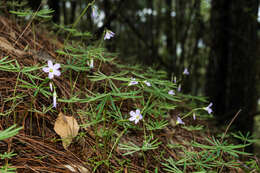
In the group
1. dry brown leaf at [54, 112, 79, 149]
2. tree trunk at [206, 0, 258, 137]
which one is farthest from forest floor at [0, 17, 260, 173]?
tree trunk at [206, 0, 258, 137]

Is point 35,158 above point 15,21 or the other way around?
the other way around

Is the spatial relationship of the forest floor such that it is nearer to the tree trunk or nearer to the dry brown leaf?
the dry brown leaf

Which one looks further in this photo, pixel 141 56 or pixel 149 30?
pixel 141 56

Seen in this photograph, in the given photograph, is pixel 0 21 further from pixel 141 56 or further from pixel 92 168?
pixel 141 56

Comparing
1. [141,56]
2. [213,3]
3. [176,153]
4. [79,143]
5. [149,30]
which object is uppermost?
[213,3]

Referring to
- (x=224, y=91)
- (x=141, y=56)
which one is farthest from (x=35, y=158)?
(x=141, y=56)

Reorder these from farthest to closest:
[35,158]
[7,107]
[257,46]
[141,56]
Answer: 1. [141,56]
2. [257,46]
3. [7,107]
4. [35,158]

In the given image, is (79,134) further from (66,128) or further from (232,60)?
(232,60)

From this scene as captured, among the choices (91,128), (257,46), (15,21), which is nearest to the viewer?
(91,128)
